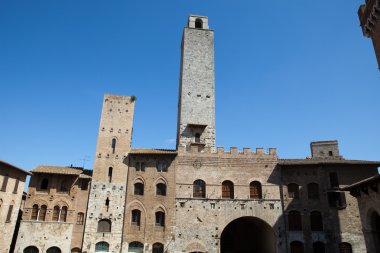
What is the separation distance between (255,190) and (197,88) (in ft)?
45.5

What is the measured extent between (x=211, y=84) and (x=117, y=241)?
67.1ft

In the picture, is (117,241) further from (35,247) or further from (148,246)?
(35,247)

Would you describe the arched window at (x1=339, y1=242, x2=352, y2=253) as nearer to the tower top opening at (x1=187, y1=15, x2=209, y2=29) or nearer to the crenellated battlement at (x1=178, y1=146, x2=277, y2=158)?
the crenellated battlement at (x1=178, y1=146, x2=277, y2=158)

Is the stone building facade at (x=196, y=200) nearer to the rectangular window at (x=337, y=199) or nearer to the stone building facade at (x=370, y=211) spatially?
the rectangular window at (x=337, y=199)

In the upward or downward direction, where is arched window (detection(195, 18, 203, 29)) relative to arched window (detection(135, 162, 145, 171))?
upward

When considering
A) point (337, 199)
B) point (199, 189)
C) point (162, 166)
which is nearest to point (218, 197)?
point (199, 189)

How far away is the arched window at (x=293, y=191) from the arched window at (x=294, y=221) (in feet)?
5.03

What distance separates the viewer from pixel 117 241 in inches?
1084

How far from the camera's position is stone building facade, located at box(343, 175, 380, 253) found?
1934 centimetres

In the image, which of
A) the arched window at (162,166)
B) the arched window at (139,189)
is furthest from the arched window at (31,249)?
the arched window at (162,166)

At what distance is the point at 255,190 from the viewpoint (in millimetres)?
30156

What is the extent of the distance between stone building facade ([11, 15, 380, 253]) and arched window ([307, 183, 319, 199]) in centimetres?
9

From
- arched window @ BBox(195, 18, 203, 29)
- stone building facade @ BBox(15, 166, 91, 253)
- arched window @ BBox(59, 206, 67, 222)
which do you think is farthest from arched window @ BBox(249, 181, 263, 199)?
arched window @ BBox(195, 18, 203, 29)

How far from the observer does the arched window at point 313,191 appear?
97.3ft
